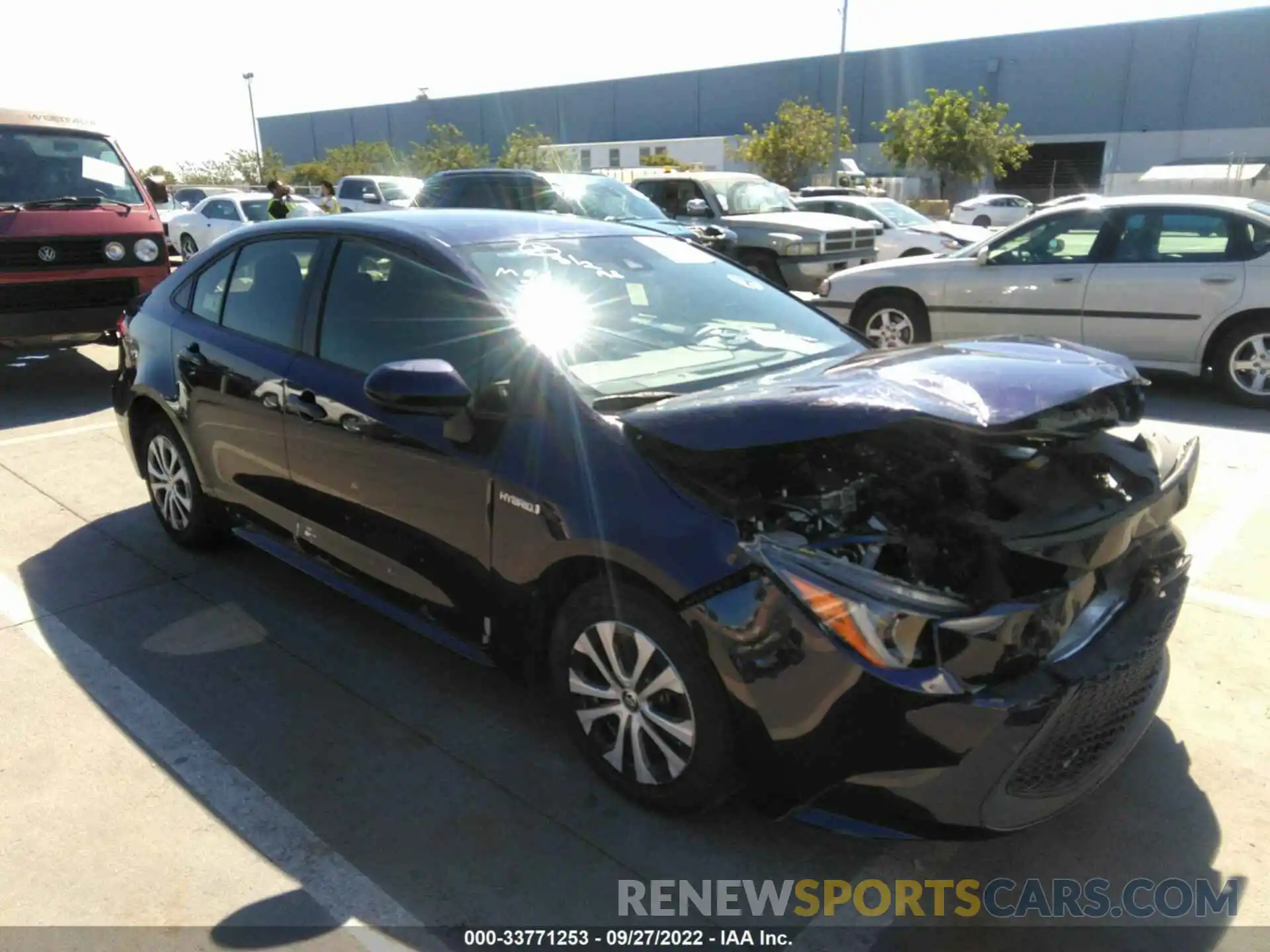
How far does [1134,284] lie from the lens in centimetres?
774

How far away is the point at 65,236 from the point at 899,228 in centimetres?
1323

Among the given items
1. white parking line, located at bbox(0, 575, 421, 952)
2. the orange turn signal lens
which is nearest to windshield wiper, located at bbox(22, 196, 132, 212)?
white parking line, located at bbox(0, 575, 421, 952)

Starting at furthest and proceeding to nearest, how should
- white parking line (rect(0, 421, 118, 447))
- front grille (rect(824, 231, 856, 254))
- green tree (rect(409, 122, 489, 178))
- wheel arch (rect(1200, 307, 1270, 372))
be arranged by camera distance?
1. green tree (rect(409, 122, 489, 178))
2. front grille (rect(824, 231, 856, 254))
3. wheel arch (rect(1200, 307, 1270, 372))
4. white parking line (rect(0, 421, 118, 447))

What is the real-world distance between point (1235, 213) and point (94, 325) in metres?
9.58

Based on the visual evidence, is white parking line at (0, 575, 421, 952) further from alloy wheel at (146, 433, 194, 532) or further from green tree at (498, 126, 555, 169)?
green tree at (498, 126, 555, 169)

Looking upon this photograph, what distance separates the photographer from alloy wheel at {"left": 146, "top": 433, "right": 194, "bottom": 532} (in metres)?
4.66

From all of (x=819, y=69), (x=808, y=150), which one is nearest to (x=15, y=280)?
(x=808, y=150)

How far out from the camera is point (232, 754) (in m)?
3.18

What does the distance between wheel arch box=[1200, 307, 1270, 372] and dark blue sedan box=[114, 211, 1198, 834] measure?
5.26 metres

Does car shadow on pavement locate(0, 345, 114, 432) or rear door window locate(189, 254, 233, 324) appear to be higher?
rear door window locate(189, 254, 233, 324)

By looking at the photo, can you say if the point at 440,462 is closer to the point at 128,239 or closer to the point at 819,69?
the point at 128,239

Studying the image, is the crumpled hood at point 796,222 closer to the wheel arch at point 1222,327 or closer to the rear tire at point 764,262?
the rear tire at point 764,262

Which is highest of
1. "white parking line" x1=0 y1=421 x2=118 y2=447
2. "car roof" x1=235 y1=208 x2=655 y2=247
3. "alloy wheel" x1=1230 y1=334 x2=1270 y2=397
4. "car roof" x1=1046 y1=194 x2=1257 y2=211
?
"car roof" x1=235 y1=208 x2=655 y2=247
